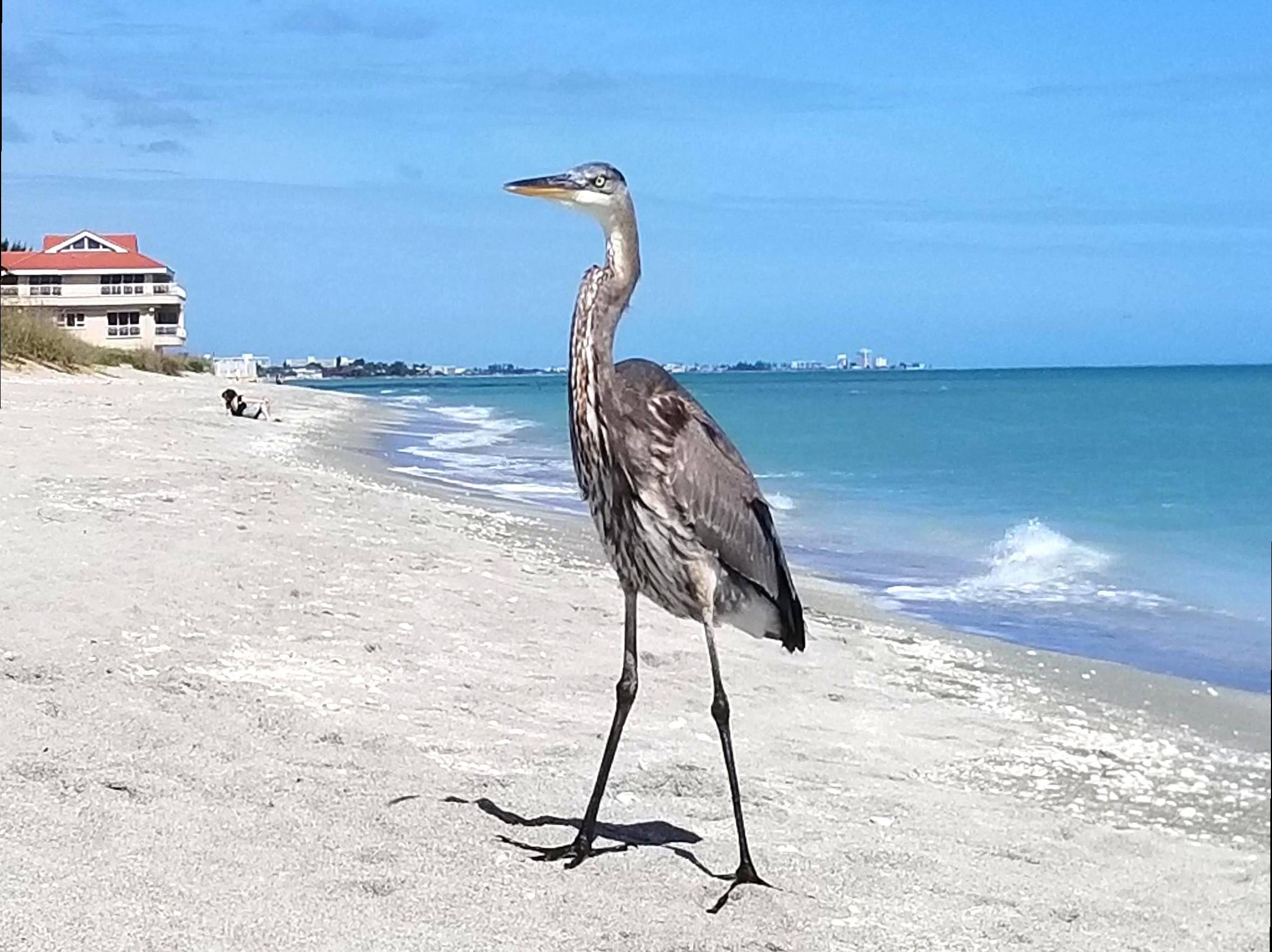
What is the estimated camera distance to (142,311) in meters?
39.6

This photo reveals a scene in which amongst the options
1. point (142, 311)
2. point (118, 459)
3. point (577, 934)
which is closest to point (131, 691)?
point (577, 934)

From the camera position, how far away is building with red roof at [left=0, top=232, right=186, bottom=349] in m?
34.8

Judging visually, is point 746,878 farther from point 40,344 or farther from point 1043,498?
point 40,344

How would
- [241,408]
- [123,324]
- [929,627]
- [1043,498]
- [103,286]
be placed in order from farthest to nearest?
1. [123,324]
2. [103,286]
3. [241,408]
4. [929,627]
5. [1043,498]

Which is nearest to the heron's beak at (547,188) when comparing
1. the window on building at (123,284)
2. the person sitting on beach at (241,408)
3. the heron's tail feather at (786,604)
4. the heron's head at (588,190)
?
the heron's head at (588,190)

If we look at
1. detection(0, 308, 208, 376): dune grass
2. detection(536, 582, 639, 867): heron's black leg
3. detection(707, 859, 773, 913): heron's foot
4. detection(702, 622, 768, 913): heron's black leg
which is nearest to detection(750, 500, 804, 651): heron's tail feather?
detection(702, 622, 768, 913): heron's black leg

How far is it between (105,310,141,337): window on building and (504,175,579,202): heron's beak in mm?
38307

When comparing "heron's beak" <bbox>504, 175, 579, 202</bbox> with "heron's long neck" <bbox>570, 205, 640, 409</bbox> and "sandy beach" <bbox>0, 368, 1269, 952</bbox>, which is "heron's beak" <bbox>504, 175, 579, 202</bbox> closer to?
"heron's long neck" <bbox>570, 205, 640, 409</bbox>

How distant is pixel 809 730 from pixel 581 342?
3.05m

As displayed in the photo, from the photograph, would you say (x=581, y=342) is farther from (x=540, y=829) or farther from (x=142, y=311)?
(x=142, y=311)

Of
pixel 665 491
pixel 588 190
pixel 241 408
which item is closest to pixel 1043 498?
pixel 665 491

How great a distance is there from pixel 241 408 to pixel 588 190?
22573 millimetres

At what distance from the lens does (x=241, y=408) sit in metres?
23.9

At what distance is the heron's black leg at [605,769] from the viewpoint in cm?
372
